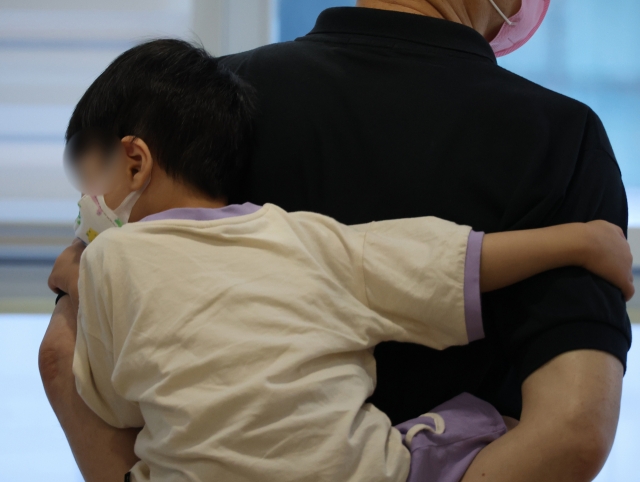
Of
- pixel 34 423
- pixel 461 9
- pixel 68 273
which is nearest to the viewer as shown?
pixel 68 273

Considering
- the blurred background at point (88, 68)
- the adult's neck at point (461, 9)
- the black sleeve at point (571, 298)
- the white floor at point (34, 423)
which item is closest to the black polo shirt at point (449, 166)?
the black sleeve at point (571, 298)

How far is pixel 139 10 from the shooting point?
2281mm

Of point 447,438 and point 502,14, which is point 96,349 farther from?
point 502,14

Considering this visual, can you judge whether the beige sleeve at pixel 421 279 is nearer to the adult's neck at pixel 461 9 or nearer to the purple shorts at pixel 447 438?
the purple shorts at pixel 447 438

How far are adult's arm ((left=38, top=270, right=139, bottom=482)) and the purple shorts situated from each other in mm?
366

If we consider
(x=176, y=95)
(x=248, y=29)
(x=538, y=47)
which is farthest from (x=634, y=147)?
(x=176, y=95)

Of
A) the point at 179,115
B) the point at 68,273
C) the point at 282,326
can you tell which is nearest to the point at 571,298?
the point at 282,326

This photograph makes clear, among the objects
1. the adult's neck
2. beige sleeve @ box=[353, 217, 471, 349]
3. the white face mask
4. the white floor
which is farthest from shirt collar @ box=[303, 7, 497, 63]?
the white floor

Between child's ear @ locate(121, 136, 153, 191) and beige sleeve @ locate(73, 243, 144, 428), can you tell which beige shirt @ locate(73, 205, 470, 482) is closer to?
beige sleeve @ locate(73, 243, 144, 428)

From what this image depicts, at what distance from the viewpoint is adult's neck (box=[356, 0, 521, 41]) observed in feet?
3.72

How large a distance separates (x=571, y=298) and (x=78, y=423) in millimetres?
662

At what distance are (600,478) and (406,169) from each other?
1341 millimetres

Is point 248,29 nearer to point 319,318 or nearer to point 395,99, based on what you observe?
point 395,99

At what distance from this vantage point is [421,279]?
2.80 feet
